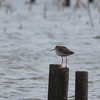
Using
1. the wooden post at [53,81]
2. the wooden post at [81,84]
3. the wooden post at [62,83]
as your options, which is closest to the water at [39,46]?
the wooden post at [53,81]

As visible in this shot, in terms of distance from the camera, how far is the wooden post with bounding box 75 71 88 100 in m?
6.89

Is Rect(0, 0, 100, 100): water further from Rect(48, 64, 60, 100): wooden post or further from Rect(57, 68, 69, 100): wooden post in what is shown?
Rect(57, 68, 69, 100): wooden post

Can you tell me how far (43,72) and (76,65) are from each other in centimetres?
145

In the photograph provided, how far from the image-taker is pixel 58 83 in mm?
7035

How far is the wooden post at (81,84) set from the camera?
689 centimetres

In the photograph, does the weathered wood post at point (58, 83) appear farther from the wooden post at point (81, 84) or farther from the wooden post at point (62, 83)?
the wooden post at point (81, 84)

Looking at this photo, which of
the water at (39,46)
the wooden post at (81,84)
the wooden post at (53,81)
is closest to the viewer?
the wooden post at (81,84)

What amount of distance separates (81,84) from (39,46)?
9.52 meters

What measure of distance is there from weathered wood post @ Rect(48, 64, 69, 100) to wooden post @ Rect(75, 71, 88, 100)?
18 centimetres

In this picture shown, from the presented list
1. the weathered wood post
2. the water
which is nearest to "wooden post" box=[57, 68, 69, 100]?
the weathered wood post

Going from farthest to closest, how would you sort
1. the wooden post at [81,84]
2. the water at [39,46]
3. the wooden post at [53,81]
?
the water at [39,46], the wooden post at [53,81], the wooden post at [81,84]

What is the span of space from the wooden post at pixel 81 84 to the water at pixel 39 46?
5.70 ft

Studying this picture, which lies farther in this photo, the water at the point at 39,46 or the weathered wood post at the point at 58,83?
the water at the point at 39,46

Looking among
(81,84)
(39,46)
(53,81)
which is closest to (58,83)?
(53,81)
